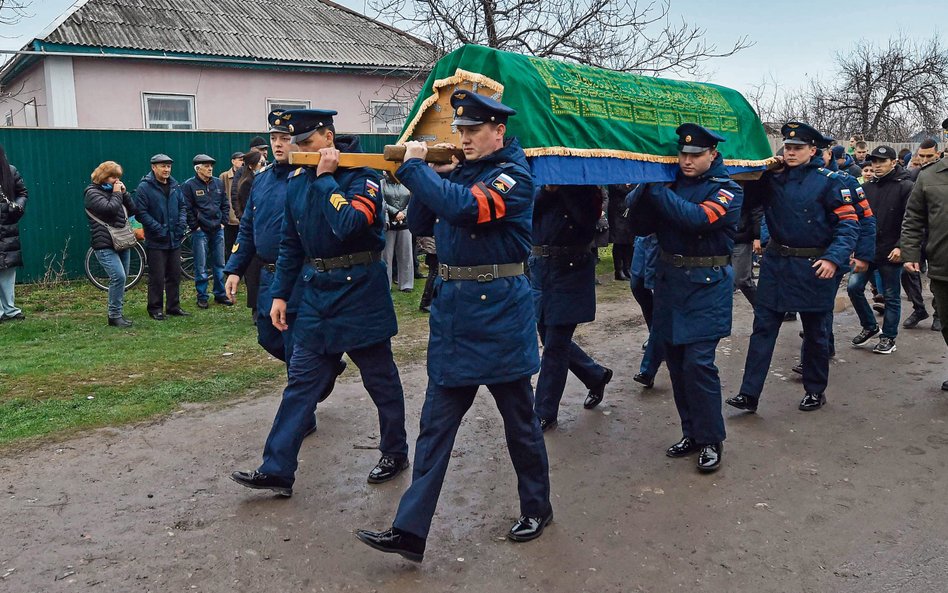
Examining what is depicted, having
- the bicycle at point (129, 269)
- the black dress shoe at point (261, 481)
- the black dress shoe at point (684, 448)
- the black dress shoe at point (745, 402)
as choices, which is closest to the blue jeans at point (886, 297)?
the black dress shoe at point (745, 402)

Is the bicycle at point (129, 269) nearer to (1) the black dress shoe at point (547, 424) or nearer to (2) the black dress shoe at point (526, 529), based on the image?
(1) the black dress shoe at point (547, 424)

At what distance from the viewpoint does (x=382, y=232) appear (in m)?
4.40

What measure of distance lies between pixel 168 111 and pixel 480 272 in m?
13.5

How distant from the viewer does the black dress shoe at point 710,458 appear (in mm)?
4598

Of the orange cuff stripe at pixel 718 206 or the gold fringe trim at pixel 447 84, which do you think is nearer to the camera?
the gold fringe trim at pixel 447 84

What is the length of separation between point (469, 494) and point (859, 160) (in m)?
11.8

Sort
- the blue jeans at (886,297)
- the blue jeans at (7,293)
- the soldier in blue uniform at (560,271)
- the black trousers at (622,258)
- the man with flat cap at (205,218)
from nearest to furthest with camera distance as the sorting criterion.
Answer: the soldier in blue uniform at (560,271) < the blue jeans at (886,297) < the blue jeans at (7,293) < the man with flat cap at (205,218) < the black trousers at (622,258)

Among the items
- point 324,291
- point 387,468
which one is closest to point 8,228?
point 324,291

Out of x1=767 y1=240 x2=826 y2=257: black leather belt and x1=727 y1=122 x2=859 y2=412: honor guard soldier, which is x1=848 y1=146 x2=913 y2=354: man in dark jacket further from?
x1=767 y1=240 x2=826 y2=257: black leather belt

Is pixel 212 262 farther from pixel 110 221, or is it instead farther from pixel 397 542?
pixel 397 542

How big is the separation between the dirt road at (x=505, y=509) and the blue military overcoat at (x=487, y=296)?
2.71 ft

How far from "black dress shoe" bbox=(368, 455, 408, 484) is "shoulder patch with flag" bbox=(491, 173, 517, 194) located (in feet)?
5.94

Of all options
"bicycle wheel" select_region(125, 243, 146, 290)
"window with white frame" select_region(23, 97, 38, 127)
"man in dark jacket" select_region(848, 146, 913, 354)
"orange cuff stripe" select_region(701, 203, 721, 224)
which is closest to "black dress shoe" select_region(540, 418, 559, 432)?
"orange cuff stripe" select_region(701, 203, 721, 224)

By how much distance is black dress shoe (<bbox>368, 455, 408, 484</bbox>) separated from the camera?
4.42 metres
